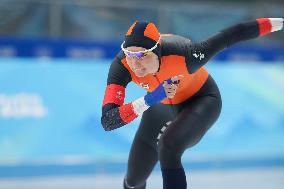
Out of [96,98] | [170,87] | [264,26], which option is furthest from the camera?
[96,98]

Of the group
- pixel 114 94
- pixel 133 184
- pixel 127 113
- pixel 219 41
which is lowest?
pixel 133 184

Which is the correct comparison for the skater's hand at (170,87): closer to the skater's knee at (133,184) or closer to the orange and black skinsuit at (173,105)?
the orange and black skinsuit at (173,105)

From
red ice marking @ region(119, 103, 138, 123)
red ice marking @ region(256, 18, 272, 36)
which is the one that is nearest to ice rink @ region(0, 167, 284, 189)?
red ice marking @ region(256, 18, 272, 36)

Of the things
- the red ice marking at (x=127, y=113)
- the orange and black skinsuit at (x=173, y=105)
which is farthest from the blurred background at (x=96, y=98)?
the red ice marking at (x=127, y=113)

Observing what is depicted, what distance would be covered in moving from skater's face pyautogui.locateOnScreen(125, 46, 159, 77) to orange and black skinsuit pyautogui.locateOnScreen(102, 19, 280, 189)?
14 cm

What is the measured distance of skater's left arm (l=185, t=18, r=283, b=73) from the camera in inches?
132

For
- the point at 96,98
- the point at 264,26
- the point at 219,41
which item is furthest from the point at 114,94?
the point at 96,98

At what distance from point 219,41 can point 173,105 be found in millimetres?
557

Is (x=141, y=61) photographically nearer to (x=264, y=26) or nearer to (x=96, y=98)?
(x=264, y=26)

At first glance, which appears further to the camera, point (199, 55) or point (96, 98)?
point (96, 98)

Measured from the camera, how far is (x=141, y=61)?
3.10 metres

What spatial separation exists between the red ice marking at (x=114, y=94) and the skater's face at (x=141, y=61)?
0.17 metres

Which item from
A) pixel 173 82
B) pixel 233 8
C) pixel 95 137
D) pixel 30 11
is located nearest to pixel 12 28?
pixel 30 11

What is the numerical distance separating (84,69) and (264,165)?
2516 millimetres
